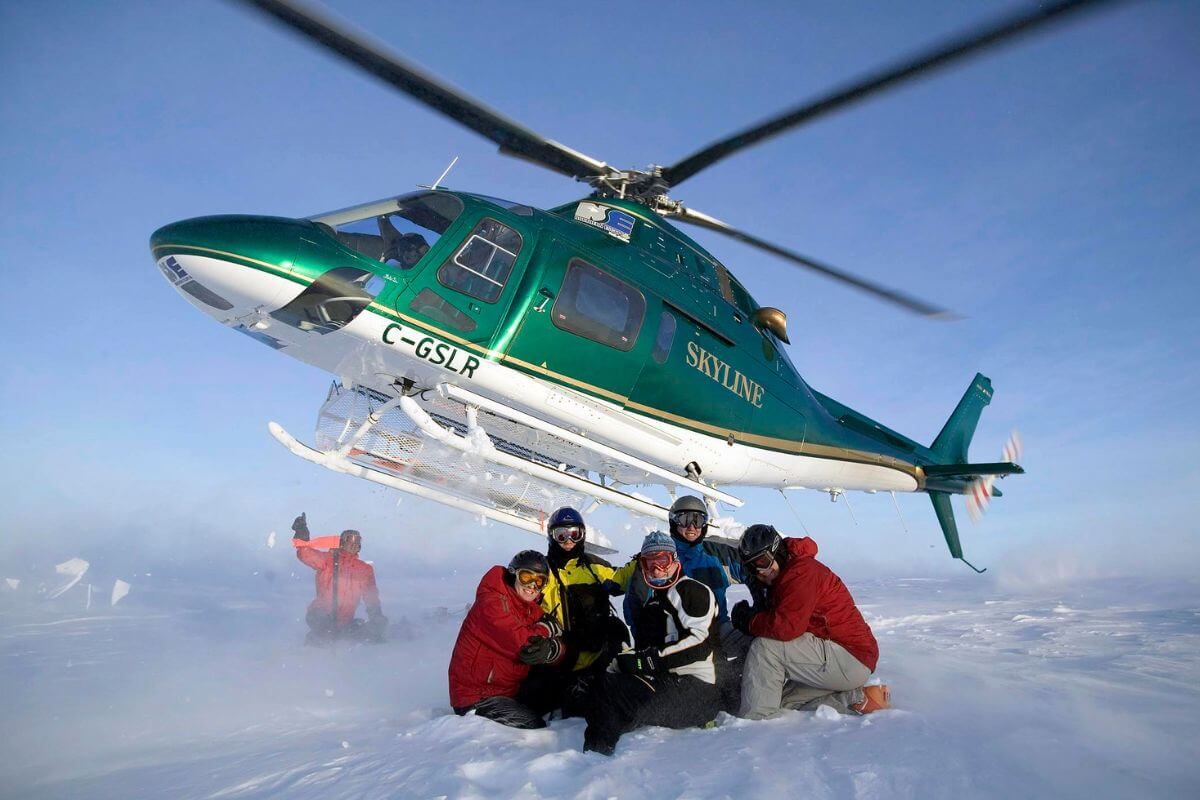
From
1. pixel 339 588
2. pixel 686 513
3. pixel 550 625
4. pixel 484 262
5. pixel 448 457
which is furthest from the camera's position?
pixel 339 588

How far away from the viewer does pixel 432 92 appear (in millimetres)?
5492

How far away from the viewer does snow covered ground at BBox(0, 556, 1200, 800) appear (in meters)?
2.52

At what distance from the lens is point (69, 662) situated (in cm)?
675

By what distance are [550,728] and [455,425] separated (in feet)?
11.8

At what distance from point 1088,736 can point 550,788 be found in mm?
2437

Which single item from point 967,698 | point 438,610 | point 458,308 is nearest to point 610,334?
point 458,308

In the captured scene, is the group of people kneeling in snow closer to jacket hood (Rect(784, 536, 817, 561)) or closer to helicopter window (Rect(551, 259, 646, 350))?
jacket hood (Rect(784, 536, 817, 561))

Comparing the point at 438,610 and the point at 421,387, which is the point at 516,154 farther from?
the point at 438,610

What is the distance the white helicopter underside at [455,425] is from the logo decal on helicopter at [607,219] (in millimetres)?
1921

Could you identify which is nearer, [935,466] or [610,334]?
[610,334]

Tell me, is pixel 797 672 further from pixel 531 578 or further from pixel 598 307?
pixel 598 307

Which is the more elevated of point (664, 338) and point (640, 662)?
point (664, 338)

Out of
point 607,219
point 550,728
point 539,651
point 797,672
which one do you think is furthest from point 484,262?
point 797,672

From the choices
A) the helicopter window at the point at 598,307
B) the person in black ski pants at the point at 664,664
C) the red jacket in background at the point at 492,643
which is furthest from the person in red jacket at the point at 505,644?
the helicopter window at the point at 598,307
